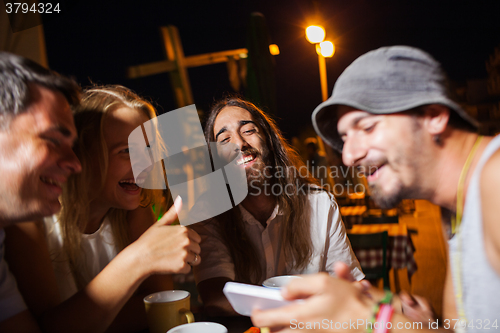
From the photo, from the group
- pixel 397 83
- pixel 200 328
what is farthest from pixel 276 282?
pixel 397 83

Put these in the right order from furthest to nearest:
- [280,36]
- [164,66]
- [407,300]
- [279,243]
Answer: [164,66] → [280,36] → [279,243] → [407,300]

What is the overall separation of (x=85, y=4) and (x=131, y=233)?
1.45 m

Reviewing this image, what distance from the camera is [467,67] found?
1.69m

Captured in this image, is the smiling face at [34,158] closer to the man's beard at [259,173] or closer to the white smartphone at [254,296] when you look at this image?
the white smartphone at [254,296]

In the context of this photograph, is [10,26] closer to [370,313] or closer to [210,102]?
[210,102]

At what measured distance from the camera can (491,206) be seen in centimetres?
51

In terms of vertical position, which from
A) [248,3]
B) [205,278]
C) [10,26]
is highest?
[248,3]

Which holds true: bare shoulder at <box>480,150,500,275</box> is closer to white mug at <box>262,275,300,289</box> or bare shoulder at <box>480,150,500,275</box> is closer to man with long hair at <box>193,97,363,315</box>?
white mug at <box>262,275,300,289</box>

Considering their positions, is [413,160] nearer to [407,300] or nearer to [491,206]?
[491,206]

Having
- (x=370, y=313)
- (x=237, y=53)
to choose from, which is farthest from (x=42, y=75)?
(x=237, y=53)

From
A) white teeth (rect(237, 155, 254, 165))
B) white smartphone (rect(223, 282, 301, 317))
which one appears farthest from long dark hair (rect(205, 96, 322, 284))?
white smartphone (rect(223, 282, 301, 317))

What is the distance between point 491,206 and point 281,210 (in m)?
0.98

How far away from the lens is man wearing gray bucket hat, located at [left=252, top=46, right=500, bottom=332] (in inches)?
22.0

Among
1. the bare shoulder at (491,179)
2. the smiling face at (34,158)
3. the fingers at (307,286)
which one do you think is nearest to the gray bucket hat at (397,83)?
the bare shoulder at (491,179)
